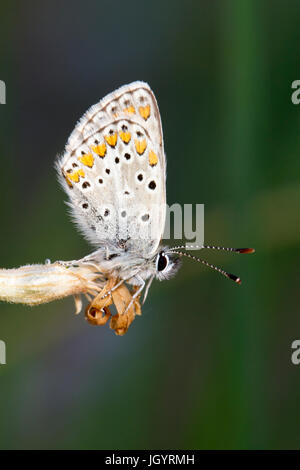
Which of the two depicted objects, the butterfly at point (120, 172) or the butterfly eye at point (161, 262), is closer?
the butterfly at point (120, 172)

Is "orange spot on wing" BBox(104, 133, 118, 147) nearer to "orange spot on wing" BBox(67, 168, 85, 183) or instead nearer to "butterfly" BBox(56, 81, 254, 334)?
"butterfly" BBox(56, 81, 254, 334)

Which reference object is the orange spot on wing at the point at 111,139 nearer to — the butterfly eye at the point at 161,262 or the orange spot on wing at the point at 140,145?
the orange spot on wing at the point at 140,145

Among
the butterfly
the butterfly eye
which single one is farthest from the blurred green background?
the butterfly

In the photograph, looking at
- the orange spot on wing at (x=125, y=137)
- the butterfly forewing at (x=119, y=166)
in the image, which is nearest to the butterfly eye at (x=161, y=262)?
the butterfly forewing at (x=119, y=166)

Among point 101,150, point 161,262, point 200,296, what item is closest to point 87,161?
point 101,150

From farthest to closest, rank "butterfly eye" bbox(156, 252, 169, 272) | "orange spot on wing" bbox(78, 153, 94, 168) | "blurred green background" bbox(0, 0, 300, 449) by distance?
"blurred green background" bbox(0, 0, 300, 449), "butterfly eye" bbox(156, 252, 169, 272), "orange spot on wing" bbox(78, 153, 94, 168)

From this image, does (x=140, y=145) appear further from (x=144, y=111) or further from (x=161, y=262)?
(x=161, y=262)

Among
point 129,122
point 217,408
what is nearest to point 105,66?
point 129,122

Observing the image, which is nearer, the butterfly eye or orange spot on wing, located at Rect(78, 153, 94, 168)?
orange spot on wing, located at Rect(78, 153, 94, 168)
